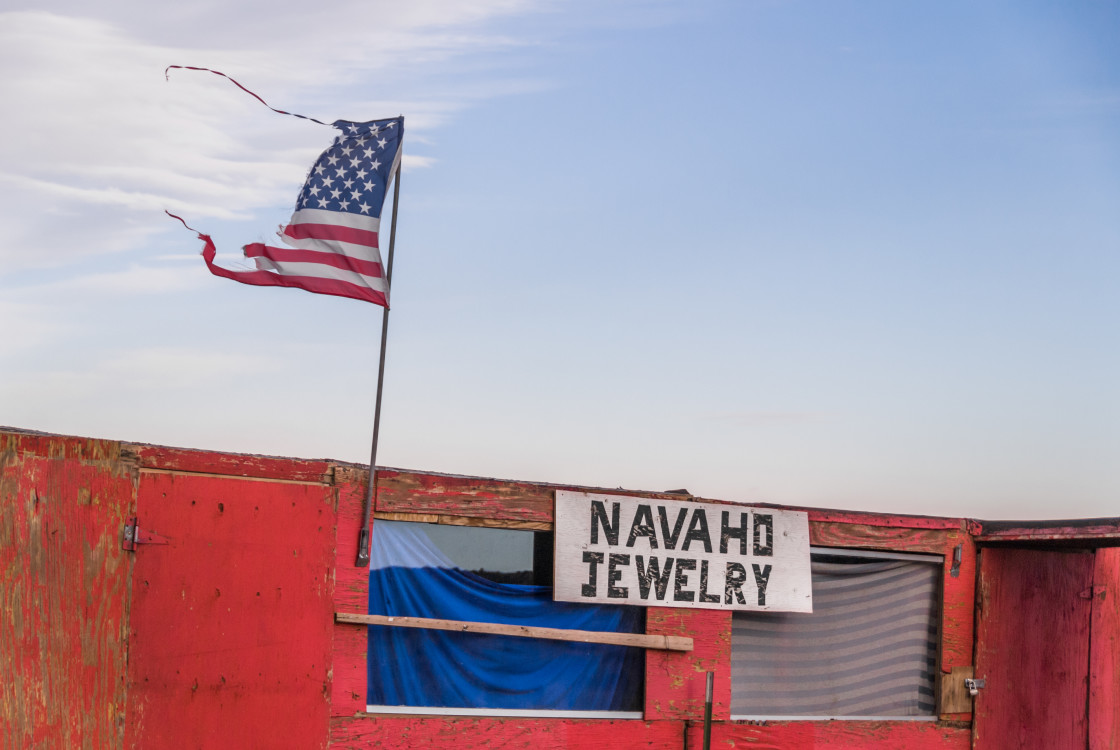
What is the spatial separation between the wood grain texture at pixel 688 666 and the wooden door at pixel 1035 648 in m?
2.86

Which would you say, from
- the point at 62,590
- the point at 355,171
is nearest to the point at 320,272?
the point at 355,171

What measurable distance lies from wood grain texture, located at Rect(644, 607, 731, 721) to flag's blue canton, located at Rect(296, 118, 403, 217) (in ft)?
14.2

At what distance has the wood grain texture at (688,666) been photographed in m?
9.70

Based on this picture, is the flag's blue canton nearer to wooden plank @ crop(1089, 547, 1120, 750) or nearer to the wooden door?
the wooden door

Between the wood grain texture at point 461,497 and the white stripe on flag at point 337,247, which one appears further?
the wood grain texture at point 461,497

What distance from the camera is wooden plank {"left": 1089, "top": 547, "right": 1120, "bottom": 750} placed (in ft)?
36.4

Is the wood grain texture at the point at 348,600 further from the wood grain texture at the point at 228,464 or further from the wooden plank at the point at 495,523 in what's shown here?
the wooden plank at the point at 495,523

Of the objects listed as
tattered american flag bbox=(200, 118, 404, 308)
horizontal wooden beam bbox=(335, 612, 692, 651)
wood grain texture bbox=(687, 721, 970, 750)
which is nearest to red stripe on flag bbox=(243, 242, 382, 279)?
tattered american flag bbox=(200, 118, 404, 308)

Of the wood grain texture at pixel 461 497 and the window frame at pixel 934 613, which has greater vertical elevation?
the wood grain texture at pixel 461 497

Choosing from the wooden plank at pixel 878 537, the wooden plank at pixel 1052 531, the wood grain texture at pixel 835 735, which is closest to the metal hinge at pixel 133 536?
the wood grain texture at pixel 835 735

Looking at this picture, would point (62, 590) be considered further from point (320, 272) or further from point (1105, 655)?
point (1105, 655)

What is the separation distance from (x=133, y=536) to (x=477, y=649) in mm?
2919

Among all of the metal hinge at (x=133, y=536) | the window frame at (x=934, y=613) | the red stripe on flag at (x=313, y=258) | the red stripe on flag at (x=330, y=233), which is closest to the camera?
the metal hinge at (x=133, y=536)

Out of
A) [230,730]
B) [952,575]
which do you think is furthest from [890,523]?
[230,730]
